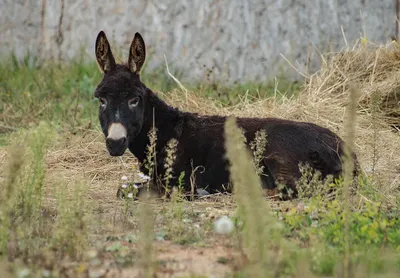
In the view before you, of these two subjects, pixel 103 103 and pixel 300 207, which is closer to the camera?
pixel 300 207

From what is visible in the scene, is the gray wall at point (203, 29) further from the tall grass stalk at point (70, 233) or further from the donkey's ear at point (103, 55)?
the tall grass stalk at point (70, 233)

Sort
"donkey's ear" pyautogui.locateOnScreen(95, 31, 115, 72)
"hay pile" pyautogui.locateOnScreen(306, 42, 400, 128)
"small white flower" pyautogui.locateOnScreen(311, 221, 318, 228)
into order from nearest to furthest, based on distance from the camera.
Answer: "small white flower" pyautogui.locateOnScreen(311, 221, 318, 228) → "donkey's ear" pyautogui.locateOnScreen(95, 31, 115, 72) → "hay pile" pyautogui.locateOnScreen(306, 42, 400, 128)

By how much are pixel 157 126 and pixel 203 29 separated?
5.35 meters

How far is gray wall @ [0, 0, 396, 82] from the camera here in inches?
512

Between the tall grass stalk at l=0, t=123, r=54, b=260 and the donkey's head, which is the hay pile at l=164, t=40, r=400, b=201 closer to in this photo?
the donkey's head

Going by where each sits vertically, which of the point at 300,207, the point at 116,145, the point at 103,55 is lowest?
the point at 300,207

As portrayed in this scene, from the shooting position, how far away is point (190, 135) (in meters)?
7.83

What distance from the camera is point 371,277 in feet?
14.2

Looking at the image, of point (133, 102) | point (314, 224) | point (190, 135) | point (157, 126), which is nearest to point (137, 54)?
point (133, 102)

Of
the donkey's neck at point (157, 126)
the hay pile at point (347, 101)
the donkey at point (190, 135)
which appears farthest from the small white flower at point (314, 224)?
the hay pile at point (347, 101)

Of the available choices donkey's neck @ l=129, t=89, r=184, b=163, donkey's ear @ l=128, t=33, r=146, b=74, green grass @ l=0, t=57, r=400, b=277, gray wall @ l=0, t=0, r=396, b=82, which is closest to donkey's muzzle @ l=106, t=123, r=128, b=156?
green grass @ l=0, t=57, r=400, b=277

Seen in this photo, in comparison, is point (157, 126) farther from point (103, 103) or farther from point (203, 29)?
point (203, 29)

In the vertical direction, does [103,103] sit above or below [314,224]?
above

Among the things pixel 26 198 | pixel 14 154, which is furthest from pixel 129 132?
pixel 14 154
